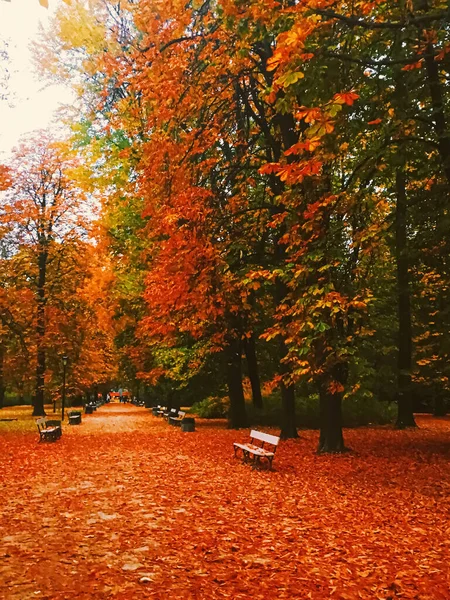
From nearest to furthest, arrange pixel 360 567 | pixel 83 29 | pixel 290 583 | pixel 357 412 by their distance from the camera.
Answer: pixel 290 583, pixel 360 567, pixel 83 29, pixel 357 412

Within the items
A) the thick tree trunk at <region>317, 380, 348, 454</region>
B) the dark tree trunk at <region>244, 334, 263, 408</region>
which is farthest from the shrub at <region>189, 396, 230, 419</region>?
the thick tree trunk at <region>317, 380, 348, 454</region>

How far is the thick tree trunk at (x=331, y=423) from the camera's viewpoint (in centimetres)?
1374

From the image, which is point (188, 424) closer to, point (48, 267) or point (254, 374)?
point (254, 374)

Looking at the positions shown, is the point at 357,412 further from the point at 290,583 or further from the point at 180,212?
the point at 290,583

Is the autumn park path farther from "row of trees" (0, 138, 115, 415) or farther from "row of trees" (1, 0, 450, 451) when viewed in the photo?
"row of trees" (0, 138, 115, 415)

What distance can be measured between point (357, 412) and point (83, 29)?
58.5 ft

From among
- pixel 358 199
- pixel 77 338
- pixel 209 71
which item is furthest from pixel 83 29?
pixel 77 338

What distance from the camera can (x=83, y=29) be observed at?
62.5 ft

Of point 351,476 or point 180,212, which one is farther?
point 180,212

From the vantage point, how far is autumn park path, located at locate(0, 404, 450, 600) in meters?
5.14

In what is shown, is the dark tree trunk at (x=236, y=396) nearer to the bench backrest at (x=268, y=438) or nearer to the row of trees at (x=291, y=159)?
the row of trees at (x=291, y=159)

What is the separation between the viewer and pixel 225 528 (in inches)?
278

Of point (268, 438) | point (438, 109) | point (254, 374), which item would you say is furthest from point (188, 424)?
point (438, 109)

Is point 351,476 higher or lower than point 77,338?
lower
